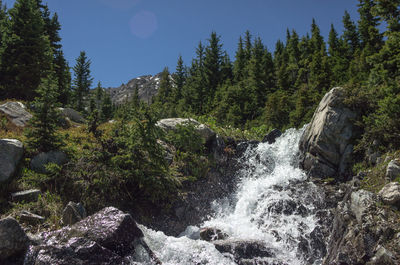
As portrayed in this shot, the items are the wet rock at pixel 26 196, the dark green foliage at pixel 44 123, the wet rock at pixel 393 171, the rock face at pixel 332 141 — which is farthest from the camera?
the rock face at pixel 332 141

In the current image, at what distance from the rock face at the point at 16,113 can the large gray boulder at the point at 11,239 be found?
7711 mm

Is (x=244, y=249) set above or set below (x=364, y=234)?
below

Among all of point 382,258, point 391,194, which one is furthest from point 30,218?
point 391,194

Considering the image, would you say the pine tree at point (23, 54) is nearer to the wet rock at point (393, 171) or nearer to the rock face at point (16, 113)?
the rock face at point (16, 113)

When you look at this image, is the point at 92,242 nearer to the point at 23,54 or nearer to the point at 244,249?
the point at 244,249

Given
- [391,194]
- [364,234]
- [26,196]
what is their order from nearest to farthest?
[364,234] → [391,194] → [26,196]

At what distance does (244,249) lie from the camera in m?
7.08

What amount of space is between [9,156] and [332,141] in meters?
12.1

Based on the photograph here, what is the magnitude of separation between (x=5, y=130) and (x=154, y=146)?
22.1 feet

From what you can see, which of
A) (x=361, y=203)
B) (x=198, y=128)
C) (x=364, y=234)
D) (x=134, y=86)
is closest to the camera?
(x=364, y=234)

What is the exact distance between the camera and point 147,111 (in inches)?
369

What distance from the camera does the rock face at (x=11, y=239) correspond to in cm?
512

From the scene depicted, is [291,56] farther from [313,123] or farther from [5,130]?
[5,130]

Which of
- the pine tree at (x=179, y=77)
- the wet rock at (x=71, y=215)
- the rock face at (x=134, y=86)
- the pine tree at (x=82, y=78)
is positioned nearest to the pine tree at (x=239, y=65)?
the pine tree at (x=179, y=77)
